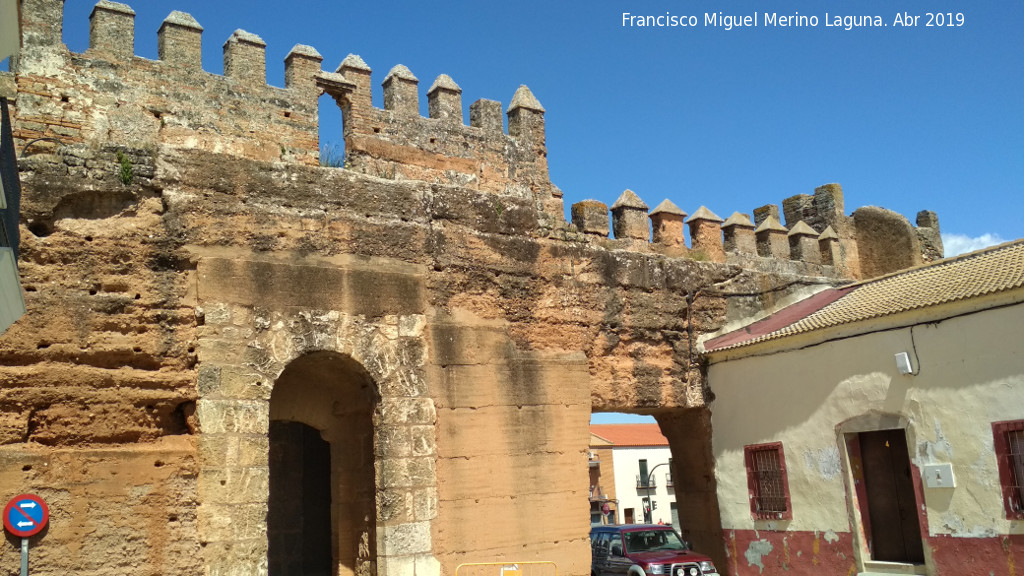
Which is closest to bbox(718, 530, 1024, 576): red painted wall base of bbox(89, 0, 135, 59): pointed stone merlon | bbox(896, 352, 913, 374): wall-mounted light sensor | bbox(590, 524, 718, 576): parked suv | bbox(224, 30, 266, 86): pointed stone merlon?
bbox(590, 524, 718, 576): parked suv

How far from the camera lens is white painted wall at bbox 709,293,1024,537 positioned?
927 centimetres

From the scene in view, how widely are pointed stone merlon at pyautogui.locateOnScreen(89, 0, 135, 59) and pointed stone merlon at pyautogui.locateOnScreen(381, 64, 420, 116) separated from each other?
4518 millimetres

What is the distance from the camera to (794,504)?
11234 millimetres

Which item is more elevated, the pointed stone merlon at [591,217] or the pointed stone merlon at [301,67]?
the pointed stone merlon at [301,67]

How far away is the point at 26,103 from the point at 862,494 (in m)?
13.1

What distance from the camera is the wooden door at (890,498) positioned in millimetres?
10422

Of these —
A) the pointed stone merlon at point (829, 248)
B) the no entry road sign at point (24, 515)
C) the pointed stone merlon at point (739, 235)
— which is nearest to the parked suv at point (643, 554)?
the pointed stone merlon at point (739, 235)

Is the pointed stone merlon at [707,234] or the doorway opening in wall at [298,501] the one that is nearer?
the pointed stone merlon at [707,234]

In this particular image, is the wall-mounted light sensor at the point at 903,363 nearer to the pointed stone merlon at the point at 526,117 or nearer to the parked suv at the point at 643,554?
the parked suv at the point at 643,554

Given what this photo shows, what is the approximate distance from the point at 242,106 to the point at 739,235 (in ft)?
28.4

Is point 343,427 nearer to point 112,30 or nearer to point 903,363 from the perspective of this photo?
point 903,363

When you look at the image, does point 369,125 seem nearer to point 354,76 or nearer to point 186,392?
point 354,76

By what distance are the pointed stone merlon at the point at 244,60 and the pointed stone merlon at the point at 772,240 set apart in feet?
28.9

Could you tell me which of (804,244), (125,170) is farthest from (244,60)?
(804,244)
